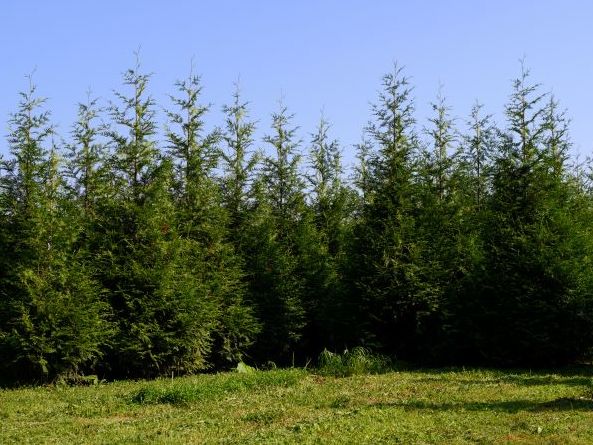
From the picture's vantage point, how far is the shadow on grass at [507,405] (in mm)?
9945

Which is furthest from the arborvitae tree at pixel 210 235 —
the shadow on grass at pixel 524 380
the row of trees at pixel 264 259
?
the shadow on grass at pixel 524 380

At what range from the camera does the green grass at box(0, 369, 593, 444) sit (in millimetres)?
8430

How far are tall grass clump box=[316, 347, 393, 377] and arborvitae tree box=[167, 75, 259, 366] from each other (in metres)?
3.55

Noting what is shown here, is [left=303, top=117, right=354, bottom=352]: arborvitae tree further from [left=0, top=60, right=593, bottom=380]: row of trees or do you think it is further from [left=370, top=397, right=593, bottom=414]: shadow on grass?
[left=370, top=397, right=593, bottom=414]: shadow on grass

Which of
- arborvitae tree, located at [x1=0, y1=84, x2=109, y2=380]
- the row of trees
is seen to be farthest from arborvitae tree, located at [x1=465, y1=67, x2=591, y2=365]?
arborvitae tree, located at [x1=0, y1=84, x2=109, y2=380]

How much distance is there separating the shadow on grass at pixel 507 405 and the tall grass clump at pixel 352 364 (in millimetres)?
4596

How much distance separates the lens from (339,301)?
19.0 metres

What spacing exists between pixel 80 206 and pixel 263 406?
9.52 m

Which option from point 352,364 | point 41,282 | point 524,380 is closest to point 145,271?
point 41,282

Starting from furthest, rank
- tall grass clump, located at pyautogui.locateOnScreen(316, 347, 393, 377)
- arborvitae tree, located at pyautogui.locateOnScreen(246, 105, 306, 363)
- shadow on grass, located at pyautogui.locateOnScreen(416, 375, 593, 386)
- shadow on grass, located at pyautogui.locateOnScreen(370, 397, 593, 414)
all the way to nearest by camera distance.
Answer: arborvitae tree, located at pyautogui.locateOnScreen(246, 105, 306, 363) → tall grass clump, located at pyautogui.locateOnScreen(316, 347, 393, 377) → shadow on grass, located at pyautogui.locateOnScreen(416, 375, 593, 386) → shadow on grass, located at pyautogui.locateOnScreen(370, 397, 593, 414)

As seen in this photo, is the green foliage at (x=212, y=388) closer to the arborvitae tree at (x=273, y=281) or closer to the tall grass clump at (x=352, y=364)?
the tall grass clump at (x=352, y=364)

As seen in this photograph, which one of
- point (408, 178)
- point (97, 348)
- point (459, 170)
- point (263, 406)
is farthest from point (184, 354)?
point (459, 170)

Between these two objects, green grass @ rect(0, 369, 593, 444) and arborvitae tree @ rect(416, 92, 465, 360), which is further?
arborvitae tree @ rect(416, 92, 465, 360)

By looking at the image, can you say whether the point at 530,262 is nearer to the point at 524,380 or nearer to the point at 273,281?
the point at 524,380
